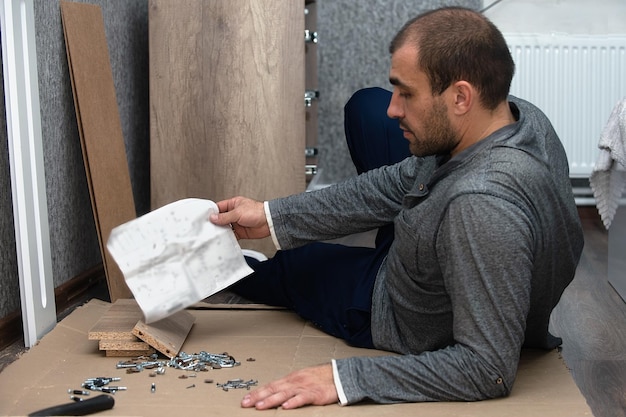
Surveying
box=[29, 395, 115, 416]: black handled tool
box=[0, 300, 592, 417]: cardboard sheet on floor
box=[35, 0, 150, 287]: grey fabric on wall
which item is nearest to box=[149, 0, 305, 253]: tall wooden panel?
box=[35, 0, 150, 287]: grey fabric on wall

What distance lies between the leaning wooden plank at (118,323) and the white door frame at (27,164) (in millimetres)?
139

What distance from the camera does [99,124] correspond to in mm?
2107

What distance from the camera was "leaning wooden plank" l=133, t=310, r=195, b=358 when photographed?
5.15ft

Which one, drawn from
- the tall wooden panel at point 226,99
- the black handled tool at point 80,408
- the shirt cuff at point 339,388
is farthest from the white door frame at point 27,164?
the tall wooden panel at point 226,99

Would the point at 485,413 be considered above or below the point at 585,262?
above

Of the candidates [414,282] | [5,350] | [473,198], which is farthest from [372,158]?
[5,350]

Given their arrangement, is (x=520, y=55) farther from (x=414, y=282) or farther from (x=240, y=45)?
(x=414, y=282)

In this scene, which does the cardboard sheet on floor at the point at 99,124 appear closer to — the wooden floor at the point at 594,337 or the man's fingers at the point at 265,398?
the wooden floor at the point at 594,337

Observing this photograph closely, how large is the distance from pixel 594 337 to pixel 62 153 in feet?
4.06

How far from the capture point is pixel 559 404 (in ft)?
4.43

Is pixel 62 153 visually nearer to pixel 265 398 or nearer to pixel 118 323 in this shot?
pixel 118 323

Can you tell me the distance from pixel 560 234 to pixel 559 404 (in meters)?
0.27

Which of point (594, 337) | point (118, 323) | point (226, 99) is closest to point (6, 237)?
point (118, 323)

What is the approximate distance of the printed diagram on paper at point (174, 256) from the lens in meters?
1.52
